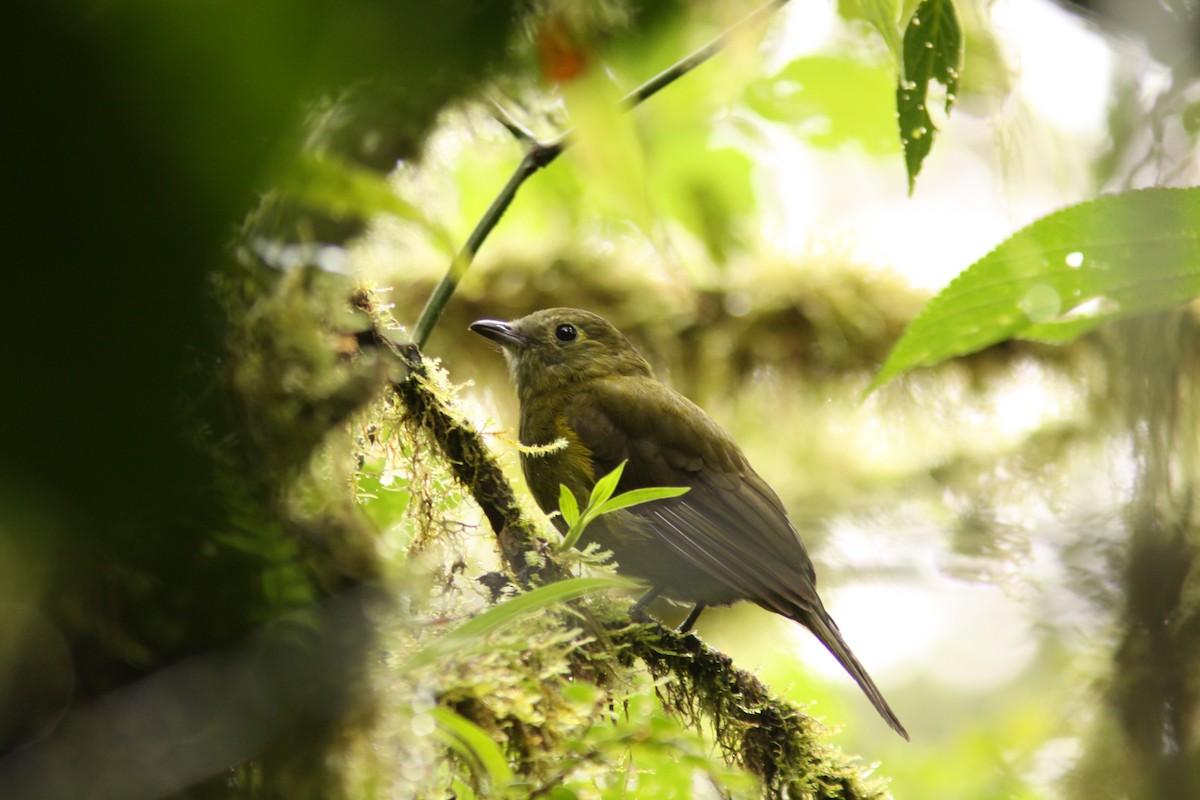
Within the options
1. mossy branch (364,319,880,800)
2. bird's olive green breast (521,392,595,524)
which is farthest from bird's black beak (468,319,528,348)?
mossy branch (364,319,880,800)

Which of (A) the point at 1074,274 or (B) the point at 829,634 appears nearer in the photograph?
(A) the point at 1074,274

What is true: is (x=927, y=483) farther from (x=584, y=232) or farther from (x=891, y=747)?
(x=584, y=232)

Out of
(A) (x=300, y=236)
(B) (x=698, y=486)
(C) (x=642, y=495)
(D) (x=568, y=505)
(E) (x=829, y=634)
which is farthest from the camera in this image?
(B) (x=698, y=486)

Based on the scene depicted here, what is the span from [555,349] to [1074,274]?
253cm

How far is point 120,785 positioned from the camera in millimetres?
388

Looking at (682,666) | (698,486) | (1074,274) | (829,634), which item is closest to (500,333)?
(698,486)

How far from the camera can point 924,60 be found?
1.05 m

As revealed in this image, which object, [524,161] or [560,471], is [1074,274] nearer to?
[524,161]

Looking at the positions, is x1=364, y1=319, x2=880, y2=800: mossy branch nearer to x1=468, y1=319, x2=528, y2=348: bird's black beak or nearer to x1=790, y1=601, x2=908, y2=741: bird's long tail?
x1=790, y1=601, x2=908, y2=741: bird's long tail

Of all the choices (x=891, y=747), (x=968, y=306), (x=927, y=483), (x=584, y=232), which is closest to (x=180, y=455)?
(x=968, y=306)

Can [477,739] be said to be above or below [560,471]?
above

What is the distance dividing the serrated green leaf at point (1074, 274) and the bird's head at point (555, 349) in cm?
229

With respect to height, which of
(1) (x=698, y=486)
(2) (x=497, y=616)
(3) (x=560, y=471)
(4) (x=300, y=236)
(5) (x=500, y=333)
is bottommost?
(1) (x=698, y=486)

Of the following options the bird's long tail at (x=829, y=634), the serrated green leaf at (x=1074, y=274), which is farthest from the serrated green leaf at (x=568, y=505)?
the bird's long tail at (x=829, y=634)
